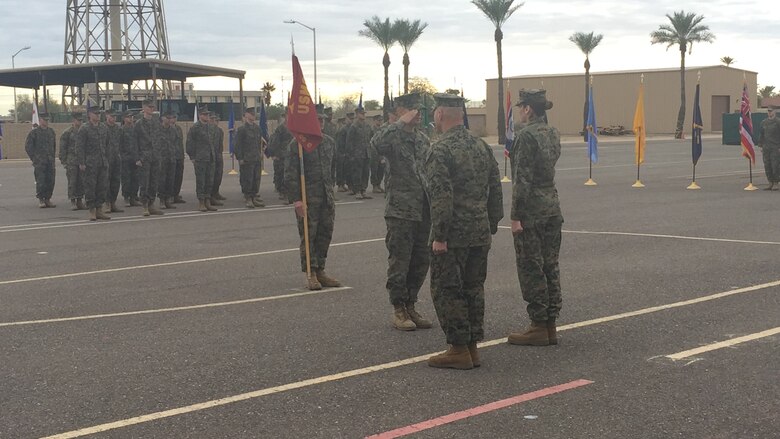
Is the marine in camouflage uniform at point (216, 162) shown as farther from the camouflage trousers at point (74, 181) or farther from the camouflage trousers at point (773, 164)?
the camouflage trousers at point (773, 164)

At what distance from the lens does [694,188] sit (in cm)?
2258

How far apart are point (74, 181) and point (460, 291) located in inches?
570

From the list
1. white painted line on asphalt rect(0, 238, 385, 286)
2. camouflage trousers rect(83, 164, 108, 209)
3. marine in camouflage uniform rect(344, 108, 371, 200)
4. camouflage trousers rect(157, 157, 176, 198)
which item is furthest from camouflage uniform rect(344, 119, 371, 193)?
white painted line on asphalt rect(0, 238, 385, 286)

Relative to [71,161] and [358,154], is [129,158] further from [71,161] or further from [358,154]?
[358,154]

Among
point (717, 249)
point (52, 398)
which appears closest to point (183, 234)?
point (717, 249)

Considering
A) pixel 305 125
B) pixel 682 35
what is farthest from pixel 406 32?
pixel 305 125

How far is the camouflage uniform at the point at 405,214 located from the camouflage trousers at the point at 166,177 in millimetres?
12081

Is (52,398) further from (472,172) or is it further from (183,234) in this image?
(183,234)

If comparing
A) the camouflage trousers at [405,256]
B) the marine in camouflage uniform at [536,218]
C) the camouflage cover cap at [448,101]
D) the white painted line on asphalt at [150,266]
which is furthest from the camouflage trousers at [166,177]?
the camouflage cover cap at [448,101]

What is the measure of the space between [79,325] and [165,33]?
49679 millimetres

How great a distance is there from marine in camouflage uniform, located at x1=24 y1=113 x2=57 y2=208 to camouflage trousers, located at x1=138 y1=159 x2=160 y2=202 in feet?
8.45

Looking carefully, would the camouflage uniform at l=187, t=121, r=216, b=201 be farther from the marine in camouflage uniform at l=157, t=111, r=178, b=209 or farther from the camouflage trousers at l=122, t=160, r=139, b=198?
the camouflage trousers at l=122, t=160, r=139, b=198

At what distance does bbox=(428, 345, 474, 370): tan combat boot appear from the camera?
21.5 ft

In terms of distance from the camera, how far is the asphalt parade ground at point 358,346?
5.46 m
